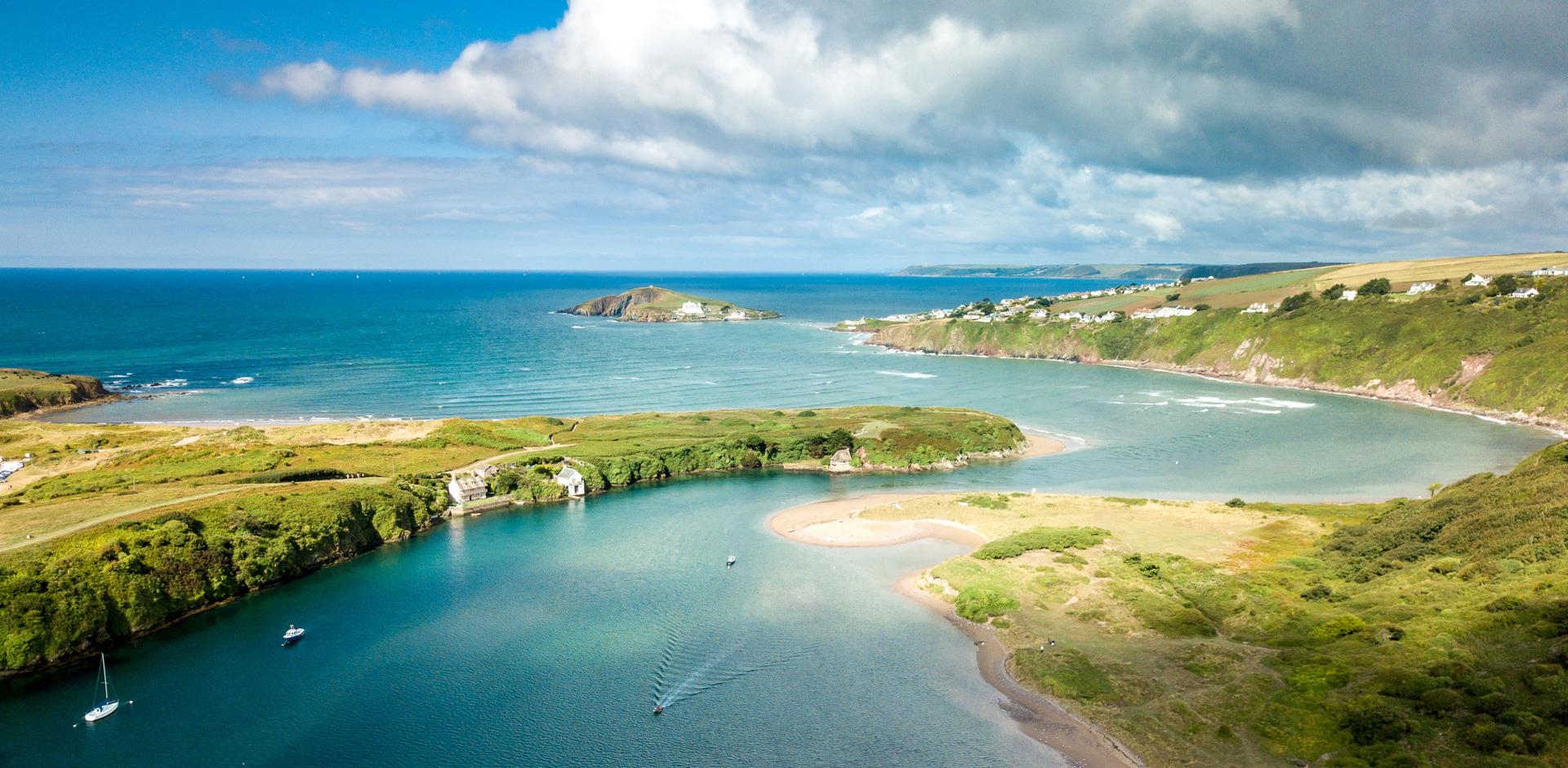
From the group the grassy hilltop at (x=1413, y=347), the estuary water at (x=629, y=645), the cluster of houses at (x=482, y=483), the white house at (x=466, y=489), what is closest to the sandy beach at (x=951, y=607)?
the estuary water at (x=629, y=645)

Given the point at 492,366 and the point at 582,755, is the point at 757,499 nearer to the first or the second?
the point at 582,755

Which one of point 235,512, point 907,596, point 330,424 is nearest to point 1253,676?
point 907,596

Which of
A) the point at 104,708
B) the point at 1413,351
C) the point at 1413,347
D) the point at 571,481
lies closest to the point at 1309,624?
the point at 104,708

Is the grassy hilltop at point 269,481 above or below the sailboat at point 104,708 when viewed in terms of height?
above

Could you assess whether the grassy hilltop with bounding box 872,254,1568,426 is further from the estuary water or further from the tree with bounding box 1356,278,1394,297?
the estuary water

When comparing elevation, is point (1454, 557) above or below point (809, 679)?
above

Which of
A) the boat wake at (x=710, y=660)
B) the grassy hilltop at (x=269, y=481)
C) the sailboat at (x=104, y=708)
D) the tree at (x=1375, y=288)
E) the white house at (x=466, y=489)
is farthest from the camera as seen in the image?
the tree at (x=1375, y=288)

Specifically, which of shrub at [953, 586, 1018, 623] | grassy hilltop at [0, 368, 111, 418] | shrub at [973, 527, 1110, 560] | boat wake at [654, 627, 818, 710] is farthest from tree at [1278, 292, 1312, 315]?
grassy hilltop at [0, 368, 111, 418]

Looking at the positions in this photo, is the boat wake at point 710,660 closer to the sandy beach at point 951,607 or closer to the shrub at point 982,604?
the sandy beach at point 951,607
